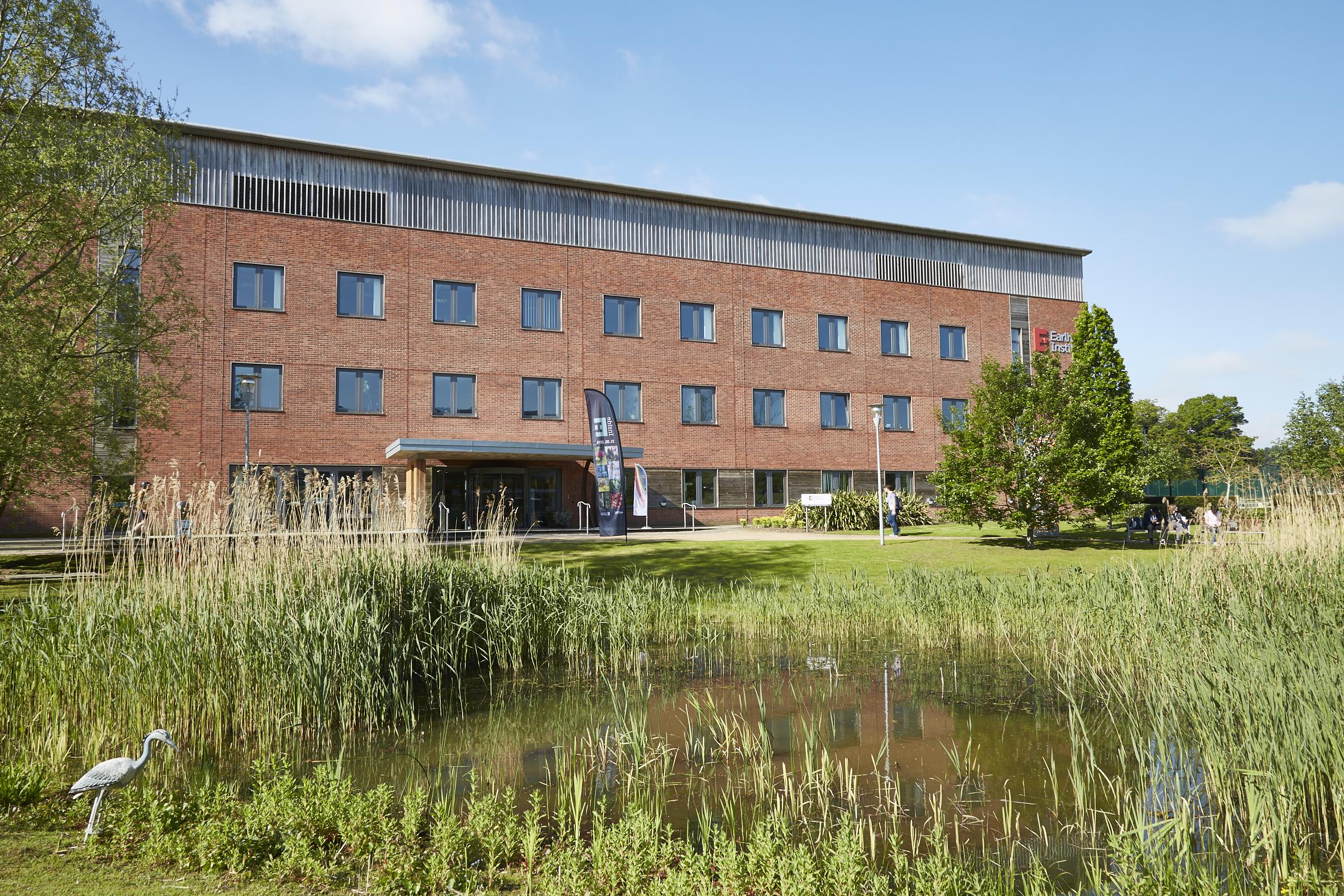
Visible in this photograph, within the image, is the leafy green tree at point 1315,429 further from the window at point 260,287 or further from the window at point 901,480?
the window at point 260,287

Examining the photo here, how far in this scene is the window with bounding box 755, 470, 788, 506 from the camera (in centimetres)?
3344

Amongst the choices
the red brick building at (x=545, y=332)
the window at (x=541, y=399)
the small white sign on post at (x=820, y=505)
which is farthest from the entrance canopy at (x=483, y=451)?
the small white sign on post at (x=820, y=505)

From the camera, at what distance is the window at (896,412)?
35938 millimetres

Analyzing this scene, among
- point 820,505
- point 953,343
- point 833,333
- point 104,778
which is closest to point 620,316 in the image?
point 833,333

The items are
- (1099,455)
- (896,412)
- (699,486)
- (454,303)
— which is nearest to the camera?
(1099,455)

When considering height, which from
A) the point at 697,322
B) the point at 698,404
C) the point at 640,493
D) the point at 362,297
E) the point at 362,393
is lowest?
the point at 640,493

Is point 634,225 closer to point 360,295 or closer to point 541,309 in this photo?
point 541,309

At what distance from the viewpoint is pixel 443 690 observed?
8602mm

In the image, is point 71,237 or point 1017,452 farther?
point 1017,452

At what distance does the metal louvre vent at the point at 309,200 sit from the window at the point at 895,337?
2034 cm

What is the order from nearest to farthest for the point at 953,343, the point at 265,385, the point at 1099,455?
1. the point at 1099,455
2. the point at 265,385
3. the point at 953,343

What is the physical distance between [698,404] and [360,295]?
1259 centimetres

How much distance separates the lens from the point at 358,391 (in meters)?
27.8

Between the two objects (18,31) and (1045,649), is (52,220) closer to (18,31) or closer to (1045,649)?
(18,31)
